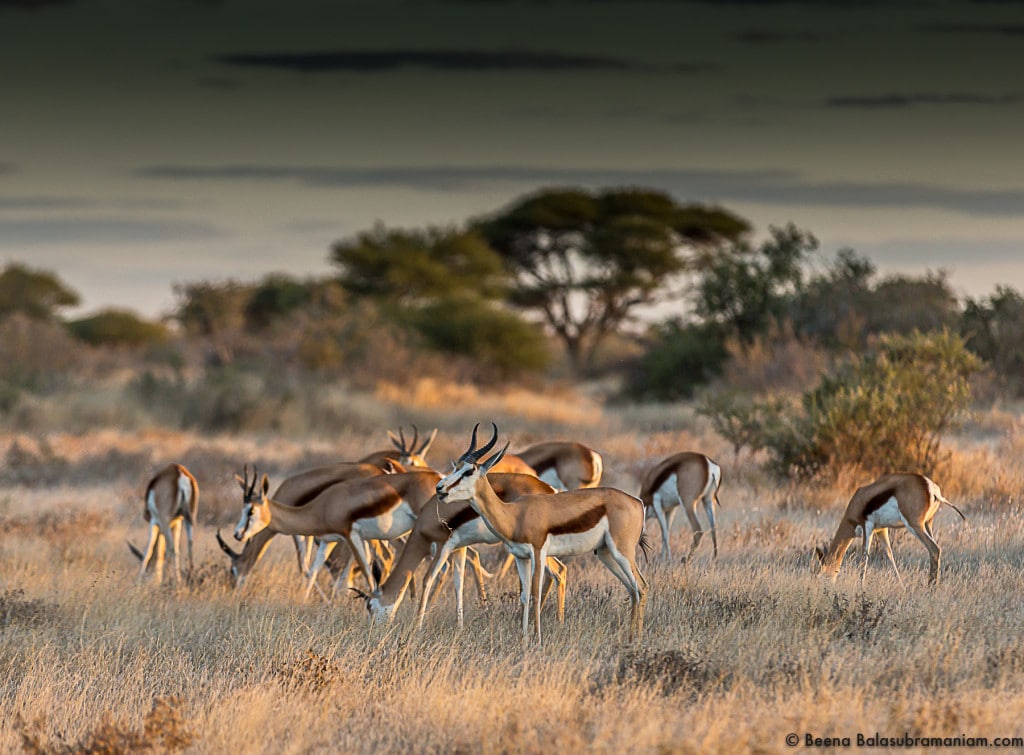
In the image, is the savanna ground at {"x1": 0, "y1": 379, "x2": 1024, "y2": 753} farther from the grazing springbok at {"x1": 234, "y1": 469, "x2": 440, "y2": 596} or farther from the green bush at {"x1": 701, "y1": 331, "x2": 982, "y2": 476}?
the green bush at {"x1": 701, "y1": 331, "x2": 982, "y2": 476}

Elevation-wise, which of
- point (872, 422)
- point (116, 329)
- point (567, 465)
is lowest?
point (567, 465)

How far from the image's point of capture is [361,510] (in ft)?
29.2

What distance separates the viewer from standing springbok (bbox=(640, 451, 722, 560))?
10.9 meters

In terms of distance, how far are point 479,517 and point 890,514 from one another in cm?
334

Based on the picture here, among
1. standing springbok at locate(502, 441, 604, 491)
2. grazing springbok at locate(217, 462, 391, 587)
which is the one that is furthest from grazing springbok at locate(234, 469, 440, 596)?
standing springbok at locate(502, 441, 604, 491)

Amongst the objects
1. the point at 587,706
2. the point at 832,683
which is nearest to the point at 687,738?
the point at 587,706

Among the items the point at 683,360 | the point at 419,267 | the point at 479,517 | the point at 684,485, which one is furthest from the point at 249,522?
the point at 419,267

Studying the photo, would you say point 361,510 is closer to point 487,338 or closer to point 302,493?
point 302,493

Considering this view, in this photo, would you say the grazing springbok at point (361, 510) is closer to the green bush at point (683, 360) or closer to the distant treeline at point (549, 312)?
the distant treeline at point (549, 312)

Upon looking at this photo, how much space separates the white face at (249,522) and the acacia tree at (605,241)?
1453 inches

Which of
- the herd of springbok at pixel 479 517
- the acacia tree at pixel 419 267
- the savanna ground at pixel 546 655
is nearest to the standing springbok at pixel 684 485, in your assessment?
the herd of springbok at pixel 479 517

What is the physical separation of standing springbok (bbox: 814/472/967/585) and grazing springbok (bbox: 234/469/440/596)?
10.5 ft

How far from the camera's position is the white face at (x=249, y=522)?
8875mm

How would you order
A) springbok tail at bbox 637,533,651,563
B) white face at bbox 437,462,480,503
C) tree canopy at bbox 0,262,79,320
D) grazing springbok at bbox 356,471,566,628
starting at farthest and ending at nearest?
tree canopy at bbox 0,262,79,320 < springbok tail at bbox 637,533,651,563 < grazing springbok at bbox 356,471,566,628 < white face at bbox 437,462,480,503
